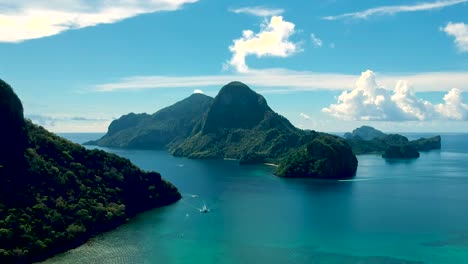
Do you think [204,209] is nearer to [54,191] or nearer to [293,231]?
[293,231]

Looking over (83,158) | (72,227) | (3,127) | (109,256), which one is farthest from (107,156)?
(109,256)

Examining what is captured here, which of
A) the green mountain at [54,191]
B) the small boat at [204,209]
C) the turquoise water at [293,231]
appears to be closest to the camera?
the green mountain at [54,191]

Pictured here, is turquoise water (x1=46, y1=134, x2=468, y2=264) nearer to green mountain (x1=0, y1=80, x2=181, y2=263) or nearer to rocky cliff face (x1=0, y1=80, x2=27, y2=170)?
green mountain (x1=0, y1=80, x2=181, y2=263)

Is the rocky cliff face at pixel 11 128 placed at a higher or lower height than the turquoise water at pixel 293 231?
higher

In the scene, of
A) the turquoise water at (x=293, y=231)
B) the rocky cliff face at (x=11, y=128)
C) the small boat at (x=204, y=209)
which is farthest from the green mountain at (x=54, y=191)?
the small boat at (x=204, y=209)

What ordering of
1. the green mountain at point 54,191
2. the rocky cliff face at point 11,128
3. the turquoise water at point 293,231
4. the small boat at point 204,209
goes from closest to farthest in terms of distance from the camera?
1. the green mountain at point 54,191
2. the turquoise water at point 293,231
3. the rocky cliff face at point 11,128
4. the small boat at point 204,209

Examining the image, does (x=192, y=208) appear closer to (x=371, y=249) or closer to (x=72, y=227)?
(x=72, y=227)

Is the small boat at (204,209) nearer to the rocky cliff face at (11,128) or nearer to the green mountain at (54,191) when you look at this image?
the green mountain at (54,191)

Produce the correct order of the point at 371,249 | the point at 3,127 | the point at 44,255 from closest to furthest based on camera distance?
the point at 44,255 → the point at 371,249 → the point at 3,127
